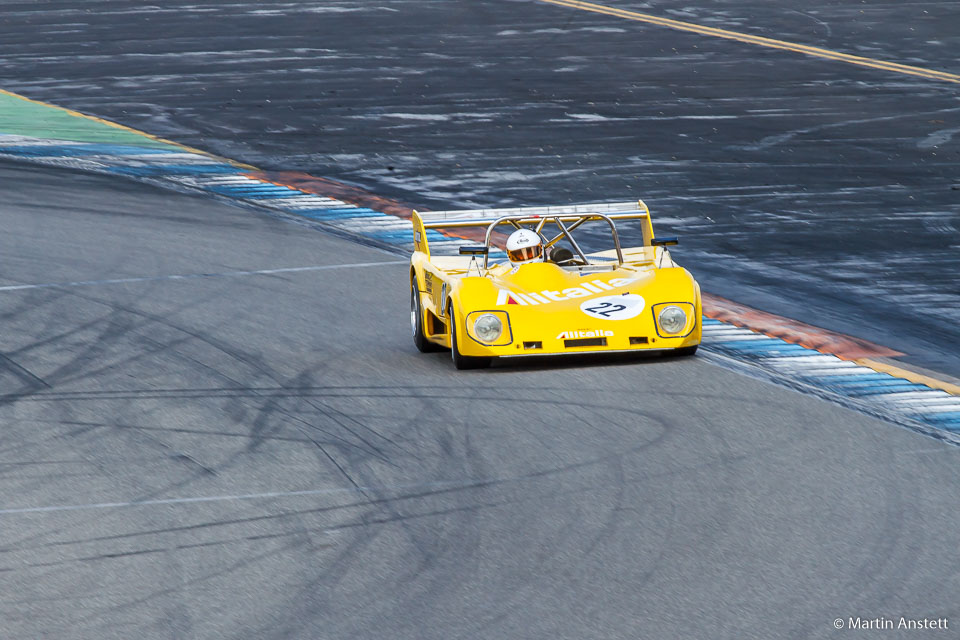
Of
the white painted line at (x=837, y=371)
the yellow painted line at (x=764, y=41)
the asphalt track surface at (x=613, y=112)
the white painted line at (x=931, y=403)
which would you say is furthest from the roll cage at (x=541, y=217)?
the yellow painted line at (x=764, y=41)

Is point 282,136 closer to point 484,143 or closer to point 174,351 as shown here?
point 484,143

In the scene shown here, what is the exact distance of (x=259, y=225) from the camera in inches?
587

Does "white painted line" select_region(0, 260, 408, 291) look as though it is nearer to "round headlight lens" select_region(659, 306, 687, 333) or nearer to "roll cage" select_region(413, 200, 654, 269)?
"roll cage" select_region(413, 200, 654, 269)

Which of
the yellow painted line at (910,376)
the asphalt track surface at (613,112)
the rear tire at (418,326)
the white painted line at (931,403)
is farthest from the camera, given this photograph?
the asphalt track surface at (613,112)

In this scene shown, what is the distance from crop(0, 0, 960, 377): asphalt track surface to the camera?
13719 mm

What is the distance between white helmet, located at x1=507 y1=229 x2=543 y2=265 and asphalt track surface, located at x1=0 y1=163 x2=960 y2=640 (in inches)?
32.1

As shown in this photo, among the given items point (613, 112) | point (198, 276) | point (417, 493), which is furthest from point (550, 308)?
point (613, 112)

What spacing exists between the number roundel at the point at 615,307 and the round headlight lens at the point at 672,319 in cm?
15

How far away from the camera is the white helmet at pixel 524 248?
995 cm

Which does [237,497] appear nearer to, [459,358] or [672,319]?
[459,358]

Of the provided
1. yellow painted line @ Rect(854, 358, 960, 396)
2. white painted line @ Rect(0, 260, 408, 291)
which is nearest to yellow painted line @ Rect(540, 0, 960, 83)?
white painted line @ Rect(0, 260, 408, 291)

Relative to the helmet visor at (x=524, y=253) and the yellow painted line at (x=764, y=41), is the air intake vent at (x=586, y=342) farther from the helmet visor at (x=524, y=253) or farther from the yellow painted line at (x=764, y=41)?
the yellow painted line at (x=764, y=41)

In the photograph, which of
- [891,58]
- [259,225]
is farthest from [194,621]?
[891,58]

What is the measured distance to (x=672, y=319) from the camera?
940 cm
